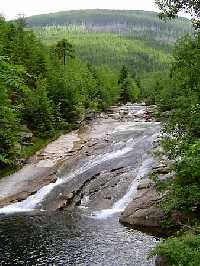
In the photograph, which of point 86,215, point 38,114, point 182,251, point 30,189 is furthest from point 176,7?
point 38,114

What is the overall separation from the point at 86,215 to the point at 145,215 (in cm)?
475

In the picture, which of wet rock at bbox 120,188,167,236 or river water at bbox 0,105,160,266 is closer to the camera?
river water at bbox 0,105,160,266

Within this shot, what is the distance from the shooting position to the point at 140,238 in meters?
30.0

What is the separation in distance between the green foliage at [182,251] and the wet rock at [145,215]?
10315 millimetres

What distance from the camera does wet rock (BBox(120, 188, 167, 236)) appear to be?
32.4 metres

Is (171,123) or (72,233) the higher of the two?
(171,123)

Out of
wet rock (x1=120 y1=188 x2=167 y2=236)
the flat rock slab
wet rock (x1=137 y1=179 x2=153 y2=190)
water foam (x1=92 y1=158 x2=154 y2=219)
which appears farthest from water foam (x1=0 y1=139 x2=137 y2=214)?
wet rock (x1=120 y1=188 x2=167 y2=236)

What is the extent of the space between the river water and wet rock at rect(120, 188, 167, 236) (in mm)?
937

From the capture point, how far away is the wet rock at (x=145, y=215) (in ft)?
106

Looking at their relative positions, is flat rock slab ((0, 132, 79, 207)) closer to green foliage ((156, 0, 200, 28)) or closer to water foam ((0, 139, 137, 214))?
water foam ((0, 139, 137, 214))

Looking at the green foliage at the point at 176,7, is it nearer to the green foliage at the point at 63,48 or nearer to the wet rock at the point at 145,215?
the wet rock at the point at 145,215

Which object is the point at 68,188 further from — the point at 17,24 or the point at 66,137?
the point at 17,24

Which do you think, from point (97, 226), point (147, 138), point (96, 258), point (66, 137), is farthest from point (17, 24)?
point (96, 258)

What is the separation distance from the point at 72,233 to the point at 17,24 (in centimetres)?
6478
